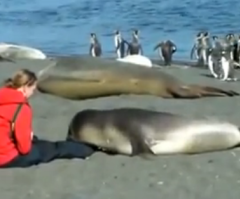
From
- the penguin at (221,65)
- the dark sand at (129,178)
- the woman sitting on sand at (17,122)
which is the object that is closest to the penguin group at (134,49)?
the penguin at (221,65)

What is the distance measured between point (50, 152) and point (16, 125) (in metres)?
0.58

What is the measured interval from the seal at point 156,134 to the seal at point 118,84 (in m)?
2.78

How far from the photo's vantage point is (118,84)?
34.6 ft

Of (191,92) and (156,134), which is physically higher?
(156,134)

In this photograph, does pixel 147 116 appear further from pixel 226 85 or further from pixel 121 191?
pixel 226 85

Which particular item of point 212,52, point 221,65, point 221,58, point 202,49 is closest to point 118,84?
point 221,65

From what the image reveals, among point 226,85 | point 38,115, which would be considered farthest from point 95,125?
point 226,85

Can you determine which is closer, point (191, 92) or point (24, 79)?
point (24, 79)

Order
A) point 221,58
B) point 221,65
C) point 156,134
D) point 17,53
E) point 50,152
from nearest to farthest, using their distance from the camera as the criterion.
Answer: point 50,152
point 156,134
point 221,65
point 221,58
point 17,53

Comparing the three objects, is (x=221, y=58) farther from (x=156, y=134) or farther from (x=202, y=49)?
(x=156, y=134)

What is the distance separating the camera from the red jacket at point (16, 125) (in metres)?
6.82

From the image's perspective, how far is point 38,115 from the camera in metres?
9.69

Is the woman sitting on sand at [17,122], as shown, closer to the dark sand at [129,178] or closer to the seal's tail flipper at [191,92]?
the dark sand at [129,178]

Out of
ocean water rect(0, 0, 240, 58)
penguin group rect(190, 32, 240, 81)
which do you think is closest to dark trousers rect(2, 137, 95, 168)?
penguin group rect(190, 32, 240, 81)
